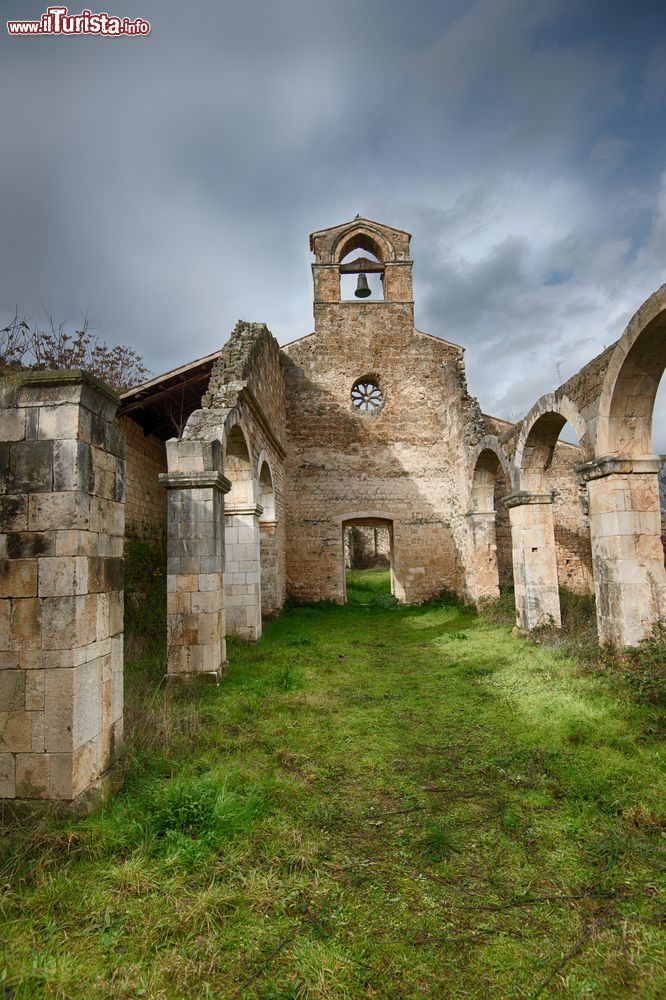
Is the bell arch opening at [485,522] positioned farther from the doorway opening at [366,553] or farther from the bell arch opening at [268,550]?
the doorway opening at [366,553]

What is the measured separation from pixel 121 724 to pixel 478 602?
8.90 m

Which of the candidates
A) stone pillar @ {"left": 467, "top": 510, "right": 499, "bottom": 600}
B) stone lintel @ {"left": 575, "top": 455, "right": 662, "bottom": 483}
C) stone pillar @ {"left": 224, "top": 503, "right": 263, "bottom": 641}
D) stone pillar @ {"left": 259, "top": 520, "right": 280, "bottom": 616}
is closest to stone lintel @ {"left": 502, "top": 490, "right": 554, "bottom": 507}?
stone lintel @ {"left": 575, "top": 455, "right": 662, "bottom": 483}

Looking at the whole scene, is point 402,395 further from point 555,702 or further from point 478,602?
point 555,702

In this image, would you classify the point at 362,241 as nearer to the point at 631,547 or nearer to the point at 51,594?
the point at 631,547

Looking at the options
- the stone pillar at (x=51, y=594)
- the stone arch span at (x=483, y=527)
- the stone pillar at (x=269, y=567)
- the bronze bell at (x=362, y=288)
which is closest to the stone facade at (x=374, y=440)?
the bronze bell at (x=362, y=288)

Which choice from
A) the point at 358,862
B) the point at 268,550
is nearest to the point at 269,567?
the point at 268,550

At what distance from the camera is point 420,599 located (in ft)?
43.5

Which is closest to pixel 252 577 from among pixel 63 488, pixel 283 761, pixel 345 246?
pixel 283 761

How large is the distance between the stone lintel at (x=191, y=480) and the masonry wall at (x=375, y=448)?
7.14 m

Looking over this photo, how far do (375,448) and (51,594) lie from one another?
437 inches

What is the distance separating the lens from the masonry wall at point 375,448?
13219 mm

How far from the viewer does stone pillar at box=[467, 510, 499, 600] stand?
36.6 feet

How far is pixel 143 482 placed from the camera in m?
10.7

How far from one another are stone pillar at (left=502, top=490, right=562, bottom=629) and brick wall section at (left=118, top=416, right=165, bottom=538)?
21.1 ft
